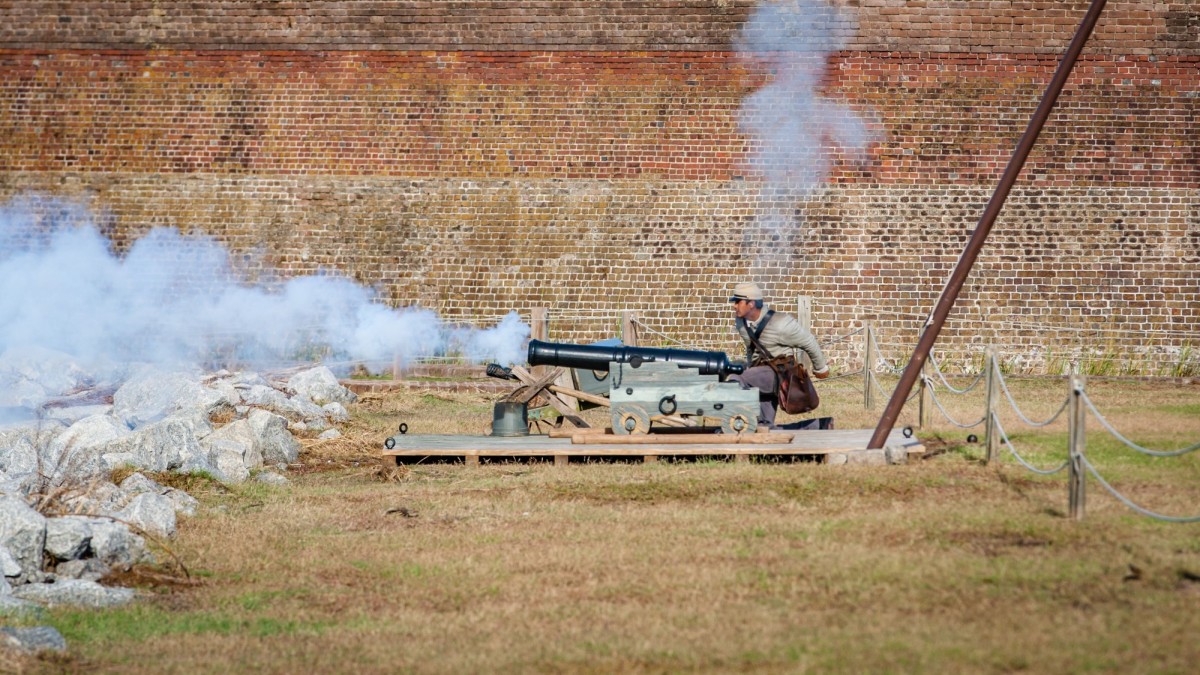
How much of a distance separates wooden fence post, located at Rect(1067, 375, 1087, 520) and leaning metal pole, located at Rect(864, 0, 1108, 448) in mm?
2185

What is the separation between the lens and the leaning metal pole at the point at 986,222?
9.60 meters

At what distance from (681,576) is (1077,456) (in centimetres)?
234

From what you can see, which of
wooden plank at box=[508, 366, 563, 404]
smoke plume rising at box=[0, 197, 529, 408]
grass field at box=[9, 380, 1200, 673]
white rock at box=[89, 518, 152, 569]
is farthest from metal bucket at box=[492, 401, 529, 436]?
smoke plume rising at box=[0, 197, 529, 408]

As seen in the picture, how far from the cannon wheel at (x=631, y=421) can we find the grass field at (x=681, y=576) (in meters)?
0.66

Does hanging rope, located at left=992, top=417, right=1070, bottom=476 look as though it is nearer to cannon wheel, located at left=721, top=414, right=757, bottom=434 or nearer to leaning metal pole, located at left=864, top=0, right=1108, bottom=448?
leaning metal pole, located at left=864, top=0, right=1108, bottom=448

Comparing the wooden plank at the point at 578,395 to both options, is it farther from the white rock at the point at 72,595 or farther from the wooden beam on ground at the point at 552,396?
the white rock at the point at 72,595

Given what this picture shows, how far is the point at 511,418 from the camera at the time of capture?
11805 millimetres

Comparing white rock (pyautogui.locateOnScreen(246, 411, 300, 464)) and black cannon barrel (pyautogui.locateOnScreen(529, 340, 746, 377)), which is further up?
black cannon barrel (pyautogui.locateOnScreen(529, 340, 746, 377))

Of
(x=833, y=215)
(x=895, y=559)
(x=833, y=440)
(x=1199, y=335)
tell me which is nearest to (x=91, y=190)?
(x=833, y=215)

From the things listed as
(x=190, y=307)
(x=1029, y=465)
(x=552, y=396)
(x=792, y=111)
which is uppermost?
(x=792, y=111)

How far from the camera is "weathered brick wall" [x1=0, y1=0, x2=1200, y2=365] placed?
20172 millimetres

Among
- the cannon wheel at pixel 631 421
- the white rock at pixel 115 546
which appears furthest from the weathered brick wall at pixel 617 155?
A: the white rock at pixel 115 546

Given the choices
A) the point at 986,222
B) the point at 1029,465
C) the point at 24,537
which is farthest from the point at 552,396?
the point at 24,537

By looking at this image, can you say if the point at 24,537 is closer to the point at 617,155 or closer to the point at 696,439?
the point at 696,439
